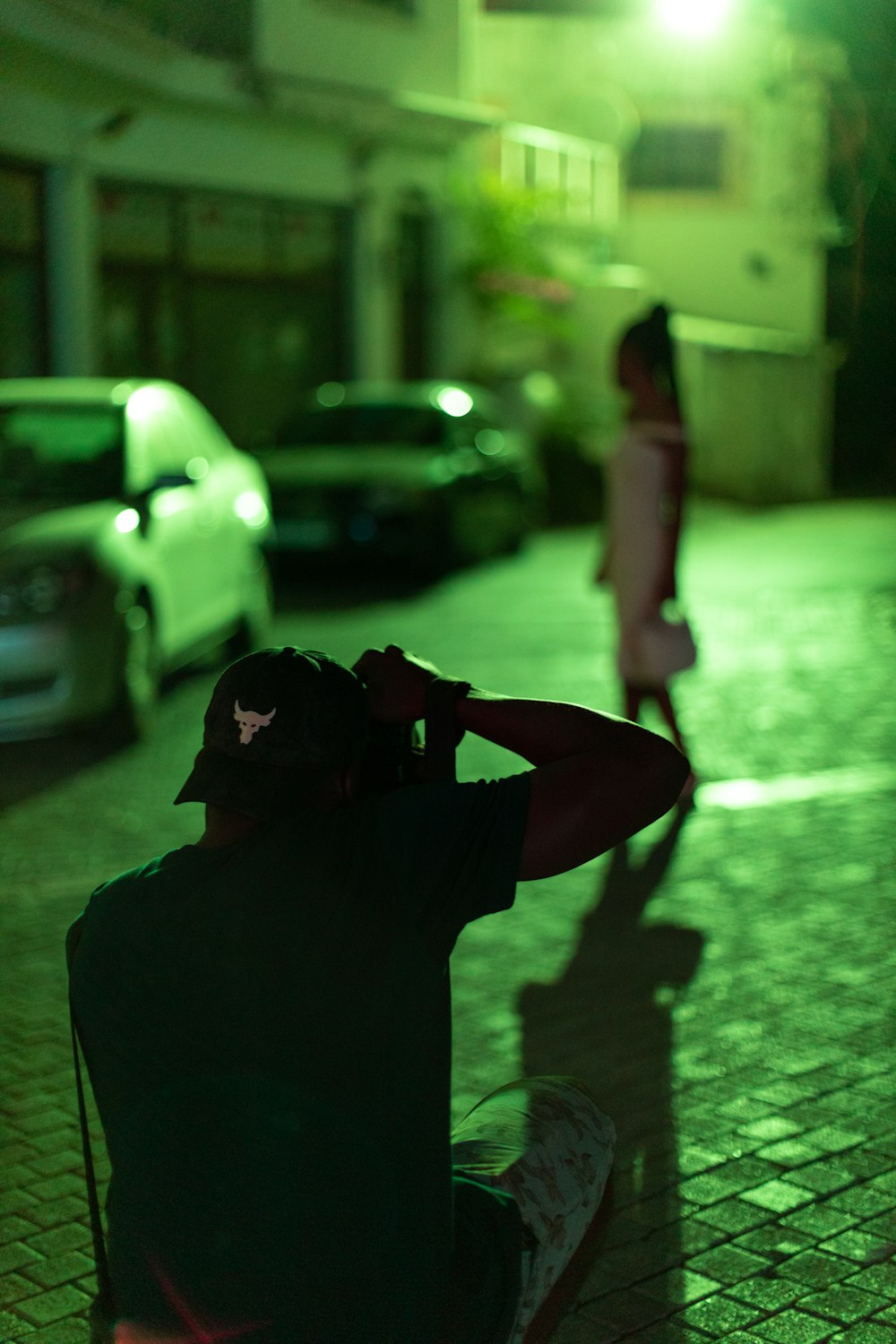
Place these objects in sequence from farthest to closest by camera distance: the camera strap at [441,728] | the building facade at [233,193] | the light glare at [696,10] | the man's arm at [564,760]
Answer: the building facade at [233,193], the light glare at [696,10], the camera strap at [441,728], the man's arm at [564,760]

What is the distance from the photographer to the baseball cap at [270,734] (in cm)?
249

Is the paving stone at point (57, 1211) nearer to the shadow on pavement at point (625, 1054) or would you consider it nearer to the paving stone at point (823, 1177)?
the shadow on pavement at point (625, 1054)

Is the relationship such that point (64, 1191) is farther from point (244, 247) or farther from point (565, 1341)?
point (244, 247)

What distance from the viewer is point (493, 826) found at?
2.54 meters

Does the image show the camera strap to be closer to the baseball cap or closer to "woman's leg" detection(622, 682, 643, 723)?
the baseball cap

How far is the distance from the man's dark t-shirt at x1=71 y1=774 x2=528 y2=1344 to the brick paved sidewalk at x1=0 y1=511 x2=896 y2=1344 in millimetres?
999

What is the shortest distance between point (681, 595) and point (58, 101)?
23.6 feet

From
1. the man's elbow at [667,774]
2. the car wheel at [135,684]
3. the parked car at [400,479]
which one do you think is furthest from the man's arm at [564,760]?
the parked car at [400,479]

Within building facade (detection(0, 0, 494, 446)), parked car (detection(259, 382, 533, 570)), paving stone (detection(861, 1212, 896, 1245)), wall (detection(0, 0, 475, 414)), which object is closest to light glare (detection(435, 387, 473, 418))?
parked car (detection(259, 382, 533, 570))

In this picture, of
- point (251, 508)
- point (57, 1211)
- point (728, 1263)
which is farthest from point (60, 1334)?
point (251, 508)

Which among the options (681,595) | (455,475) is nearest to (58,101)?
(455,475)

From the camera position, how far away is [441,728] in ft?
9.30

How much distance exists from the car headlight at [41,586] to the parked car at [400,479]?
21.9 feet

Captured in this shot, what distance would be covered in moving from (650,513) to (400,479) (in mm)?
8123
